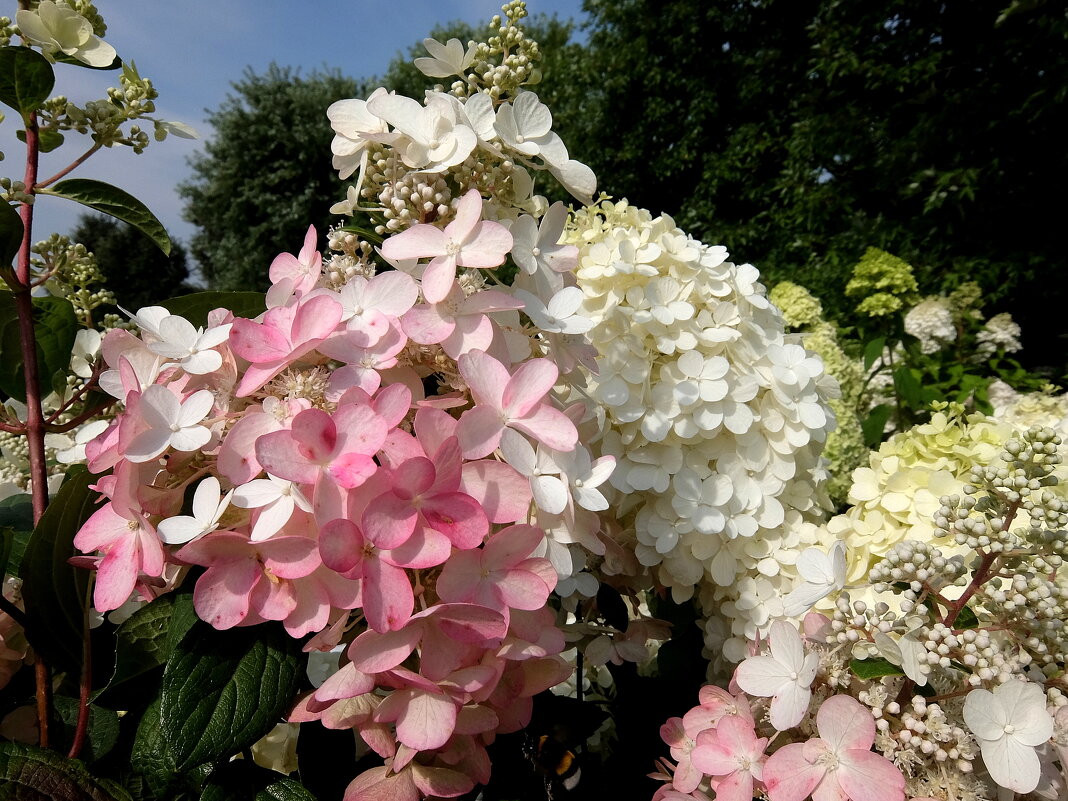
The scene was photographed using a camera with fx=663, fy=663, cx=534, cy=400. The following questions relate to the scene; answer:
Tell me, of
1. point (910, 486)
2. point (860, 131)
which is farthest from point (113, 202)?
point (860, 131)

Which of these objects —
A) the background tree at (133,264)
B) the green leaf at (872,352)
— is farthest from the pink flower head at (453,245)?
the background tree at (133,264)

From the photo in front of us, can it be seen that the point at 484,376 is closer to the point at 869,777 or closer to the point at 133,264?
the point at 869,777

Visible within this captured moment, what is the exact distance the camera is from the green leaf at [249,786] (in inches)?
18.5

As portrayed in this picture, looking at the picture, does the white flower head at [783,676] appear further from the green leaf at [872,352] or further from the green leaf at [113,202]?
the green leaf at [872,352]

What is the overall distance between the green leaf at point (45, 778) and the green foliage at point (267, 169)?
10318mm

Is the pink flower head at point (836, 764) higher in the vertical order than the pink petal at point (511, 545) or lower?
lower

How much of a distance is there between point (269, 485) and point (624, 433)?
398 mm

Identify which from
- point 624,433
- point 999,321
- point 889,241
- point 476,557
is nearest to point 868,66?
point 889,241

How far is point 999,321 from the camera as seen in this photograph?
2850 mm

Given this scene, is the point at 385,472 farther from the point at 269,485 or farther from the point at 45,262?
the point at 45,262

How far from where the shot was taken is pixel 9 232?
1.61ft

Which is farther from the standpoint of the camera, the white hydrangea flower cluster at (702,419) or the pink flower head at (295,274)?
the white hydrangea flower cluster at (702,419)

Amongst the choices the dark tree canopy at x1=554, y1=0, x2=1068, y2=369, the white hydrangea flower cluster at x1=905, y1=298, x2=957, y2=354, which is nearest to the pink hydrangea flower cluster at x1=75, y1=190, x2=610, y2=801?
the white hydrangea flower cluster at x1=905, y1=298, x2=957, y2=354

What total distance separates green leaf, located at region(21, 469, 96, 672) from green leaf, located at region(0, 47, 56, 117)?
11.4 inches
